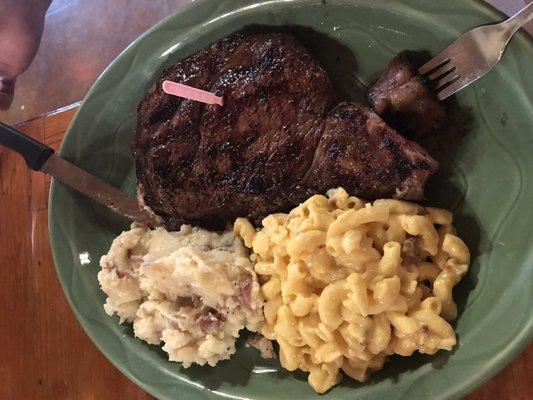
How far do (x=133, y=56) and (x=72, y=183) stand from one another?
2.16 feet

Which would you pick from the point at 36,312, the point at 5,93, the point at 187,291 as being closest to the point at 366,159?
the point at 187,291

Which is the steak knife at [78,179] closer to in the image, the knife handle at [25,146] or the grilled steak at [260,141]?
the knife handle at [25,146]

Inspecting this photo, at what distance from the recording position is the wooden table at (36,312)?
9.13 feet

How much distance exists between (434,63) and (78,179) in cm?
164

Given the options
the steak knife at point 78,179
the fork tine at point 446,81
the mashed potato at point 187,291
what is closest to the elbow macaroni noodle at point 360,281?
the mashed potato at point 187,291

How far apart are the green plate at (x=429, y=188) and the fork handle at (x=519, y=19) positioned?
1.7 inches

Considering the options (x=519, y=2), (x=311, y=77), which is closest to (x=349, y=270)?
(x=311, y=77)

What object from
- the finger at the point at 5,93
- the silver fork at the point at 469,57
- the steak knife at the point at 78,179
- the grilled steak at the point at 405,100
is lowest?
the finger at the point at 5,93

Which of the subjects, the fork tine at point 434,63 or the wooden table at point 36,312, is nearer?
the fork tine at point 434,63

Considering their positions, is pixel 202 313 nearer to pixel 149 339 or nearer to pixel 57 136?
pixel 149 339

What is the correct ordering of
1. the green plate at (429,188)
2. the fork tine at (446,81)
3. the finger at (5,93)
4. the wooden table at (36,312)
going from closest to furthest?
the green plate at (429,188) < the fork tine at (446,81) < the wooden table at (36,312) < the finger at (5,93)

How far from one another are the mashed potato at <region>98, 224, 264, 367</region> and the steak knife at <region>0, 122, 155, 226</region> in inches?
6.5

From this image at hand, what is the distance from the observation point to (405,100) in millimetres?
1979

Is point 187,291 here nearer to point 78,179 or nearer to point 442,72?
point 78,179
